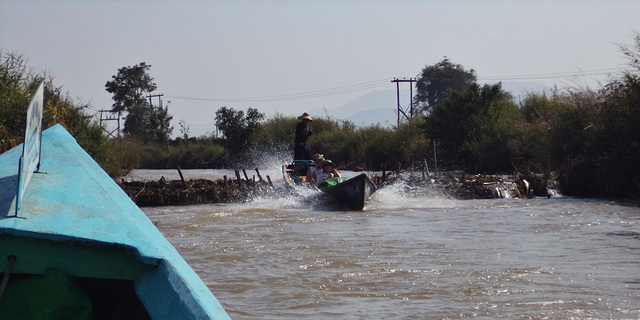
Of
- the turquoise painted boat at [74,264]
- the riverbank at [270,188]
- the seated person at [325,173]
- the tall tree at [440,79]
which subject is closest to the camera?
the turquoise painted boat at [74,264]

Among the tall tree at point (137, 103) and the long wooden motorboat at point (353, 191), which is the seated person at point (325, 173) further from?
the tall tree at point (137, 103)

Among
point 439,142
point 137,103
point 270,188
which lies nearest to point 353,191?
point 270,188

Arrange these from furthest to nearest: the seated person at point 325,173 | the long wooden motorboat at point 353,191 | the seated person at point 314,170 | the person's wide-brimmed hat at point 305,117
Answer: the person's wide-brimmed hat at point 305,117 < the seated person at point 314,170 < the seated person at point 325,173 < the long wooden motorboat at point 353,191

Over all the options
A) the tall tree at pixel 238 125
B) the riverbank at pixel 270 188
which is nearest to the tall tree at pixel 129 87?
the tall tree at pixel 238 125

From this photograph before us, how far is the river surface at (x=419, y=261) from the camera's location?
6.42m

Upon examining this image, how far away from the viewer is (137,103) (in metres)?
65.4

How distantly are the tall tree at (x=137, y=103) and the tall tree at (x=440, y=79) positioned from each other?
2831 cm

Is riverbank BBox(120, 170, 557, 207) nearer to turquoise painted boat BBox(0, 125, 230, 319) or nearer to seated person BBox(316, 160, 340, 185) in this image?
seated person BBox(316, 160, 340, 185)

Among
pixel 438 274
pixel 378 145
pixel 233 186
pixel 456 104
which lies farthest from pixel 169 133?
pixel 438 274

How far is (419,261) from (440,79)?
229 ft

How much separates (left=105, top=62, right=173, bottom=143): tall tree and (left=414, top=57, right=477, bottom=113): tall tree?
28.3 meters

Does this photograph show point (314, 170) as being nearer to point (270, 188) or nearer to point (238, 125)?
point (270, 188)

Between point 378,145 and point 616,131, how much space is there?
18.5 meters

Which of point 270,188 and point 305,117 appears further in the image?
point 270,188
